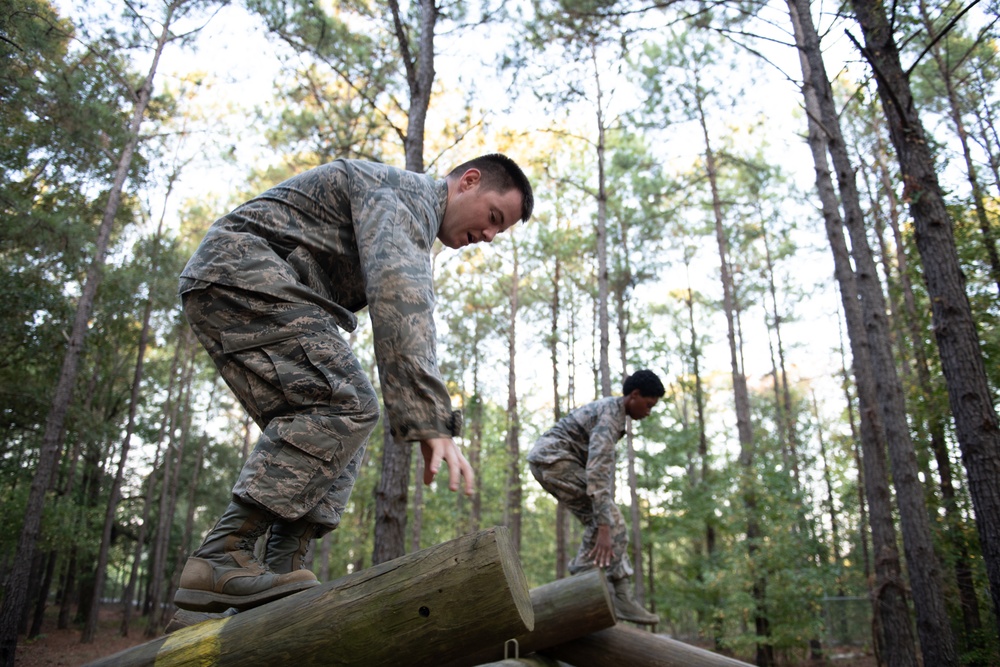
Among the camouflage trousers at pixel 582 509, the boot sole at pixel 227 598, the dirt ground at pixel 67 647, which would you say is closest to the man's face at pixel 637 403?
the camouflage trousers at pixel 582 509

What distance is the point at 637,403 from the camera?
5555 millimetres

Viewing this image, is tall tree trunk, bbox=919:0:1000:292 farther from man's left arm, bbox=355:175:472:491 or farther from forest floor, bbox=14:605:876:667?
man's left arm, bbox=355:175:472:491

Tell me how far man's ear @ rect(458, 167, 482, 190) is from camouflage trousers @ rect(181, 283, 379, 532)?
2.55ft

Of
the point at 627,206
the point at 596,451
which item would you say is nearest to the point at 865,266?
the point at 596,451

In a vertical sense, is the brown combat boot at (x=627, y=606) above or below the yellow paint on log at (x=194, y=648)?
below

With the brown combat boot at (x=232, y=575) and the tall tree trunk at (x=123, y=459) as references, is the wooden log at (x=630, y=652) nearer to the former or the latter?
the brown combat boot at (x=232, y=575)

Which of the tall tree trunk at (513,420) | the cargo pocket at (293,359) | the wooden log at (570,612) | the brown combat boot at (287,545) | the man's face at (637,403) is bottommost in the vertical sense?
the wooden log at (570,612)

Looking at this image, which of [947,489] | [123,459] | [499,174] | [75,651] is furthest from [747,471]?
[75,651]

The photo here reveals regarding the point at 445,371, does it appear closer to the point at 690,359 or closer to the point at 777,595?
the point at 690,359

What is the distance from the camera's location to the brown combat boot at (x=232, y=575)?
1.95 metres

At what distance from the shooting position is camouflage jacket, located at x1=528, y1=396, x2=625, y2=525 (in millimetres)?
5285

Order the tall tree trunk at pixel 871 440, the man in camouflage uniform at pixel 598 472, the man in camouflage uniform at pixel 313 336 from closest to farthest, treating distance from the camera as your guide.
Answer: the man in camouflage uniform at pixel 313 336 < the man in camouflage uniform at pixel 598 472 < the tall tree trunk at pixel 871 440

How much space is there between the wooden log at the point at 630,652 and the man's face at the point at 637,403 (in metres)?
2.27

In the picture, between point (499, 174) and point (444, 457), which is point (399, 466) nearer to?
point (499, 174)
